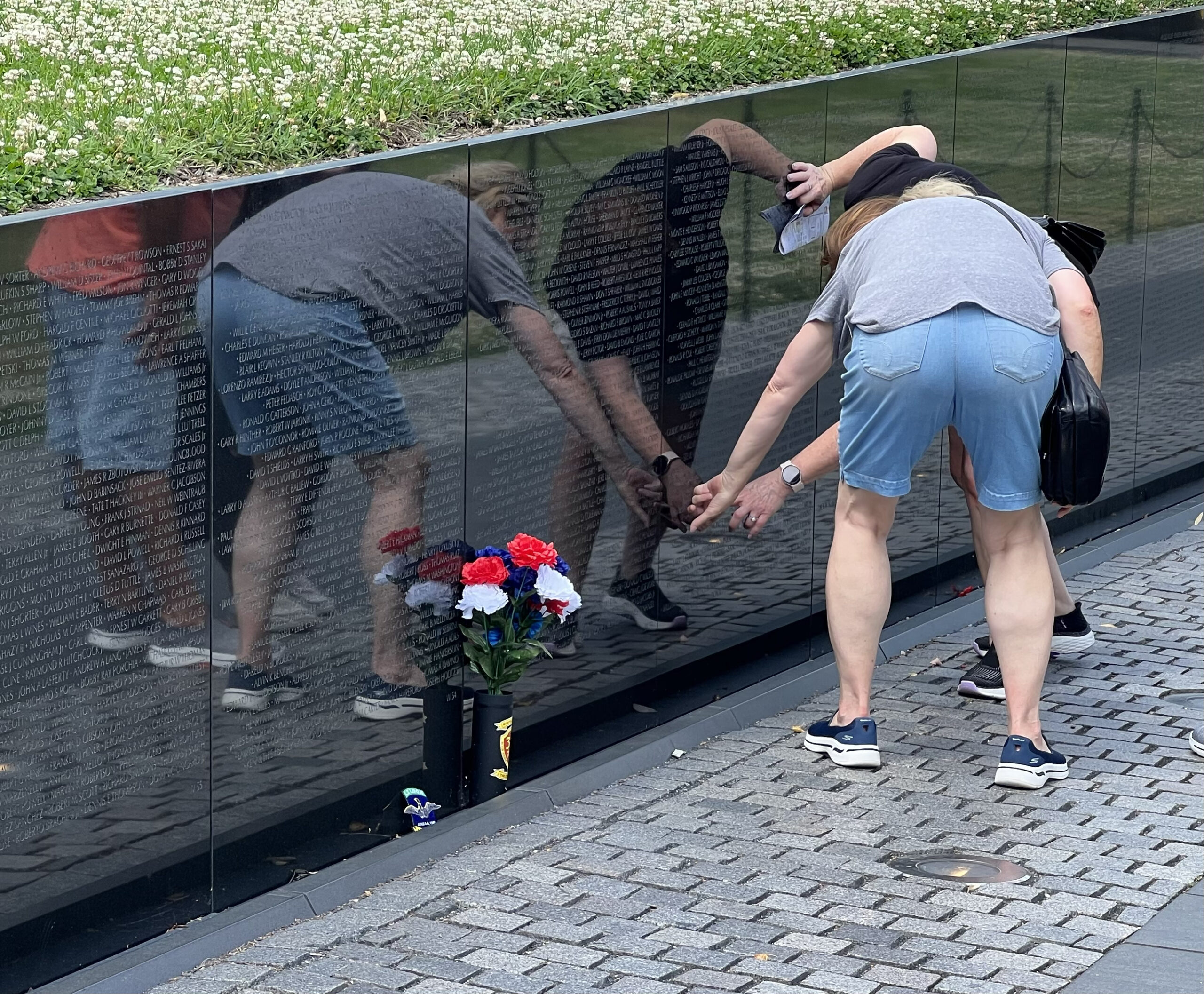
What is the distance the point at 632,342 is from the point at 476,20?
2597 millimetres

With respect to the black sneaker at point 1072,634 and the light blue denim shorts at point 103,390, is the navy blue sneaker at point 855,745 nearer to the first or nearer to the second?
the black sneaker at point 1072,634

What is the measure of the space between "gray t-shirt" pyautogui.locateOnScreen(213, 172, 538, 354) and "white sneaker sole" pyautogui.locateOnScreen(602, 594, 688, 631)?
113 cm

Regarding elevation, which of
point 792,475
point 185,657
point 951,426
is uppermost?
point 951,426

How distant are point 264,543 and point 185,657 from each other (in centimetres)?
38

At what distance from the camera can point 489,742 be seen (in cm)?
568

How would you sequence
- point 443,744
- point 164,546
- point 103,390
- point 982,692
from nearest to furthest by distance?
point 103,390, point 164,546, point 443,744, point 982,692

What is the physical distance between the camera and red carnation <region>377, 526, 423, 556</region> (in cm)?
536

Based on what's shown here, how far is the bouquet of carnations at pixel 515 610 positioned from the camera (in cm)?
562

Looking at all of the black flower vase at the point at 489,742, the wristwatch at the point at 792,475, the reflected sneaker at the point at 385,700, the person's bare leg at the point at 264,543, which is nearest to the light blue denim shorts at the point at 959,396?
the wristwatch at the point at 792,475

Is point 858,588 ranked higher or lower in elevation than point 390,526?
lower

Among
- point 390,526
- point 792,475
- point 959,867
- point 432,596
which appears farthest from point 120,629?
point 792,475

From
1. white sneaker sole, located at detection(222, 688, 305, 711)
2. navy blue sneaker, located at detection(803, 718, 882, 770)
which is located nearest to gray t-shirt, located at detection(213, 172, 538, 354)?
white sneaker sole, located at detection(222, 688, 305, 711)

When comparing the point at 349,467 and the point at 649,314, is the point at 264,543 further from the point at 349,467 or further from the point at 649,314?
the point at 649,314

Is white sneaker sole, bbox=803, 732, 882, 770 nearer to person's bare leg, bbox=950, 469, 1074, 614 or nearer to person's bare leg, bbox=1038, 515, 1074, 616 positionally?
person's bare leg, bbox=950, 469, 1074, 614
